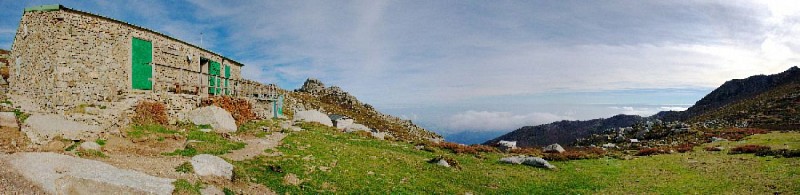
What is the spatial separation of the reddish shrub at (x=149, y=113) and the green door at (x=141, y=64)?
5561mm

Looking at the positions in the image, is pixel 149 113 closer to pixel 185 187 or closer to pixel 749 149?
pixel 185 187

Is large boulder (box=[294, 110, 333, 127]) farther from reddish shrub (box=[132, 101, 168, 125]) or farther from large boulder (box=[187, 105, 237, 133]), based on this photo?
reddish shrub (box=[132, 101, 168, 125])

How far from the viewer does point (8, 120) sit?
A: 19422mm

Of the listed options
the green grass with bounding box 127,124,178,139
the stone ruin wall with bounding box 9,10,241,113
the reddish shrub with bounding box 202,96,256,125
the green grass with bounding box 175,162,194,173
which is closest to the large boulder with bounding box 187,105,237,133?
the reddish shrub with bounding box 202,96,256,125

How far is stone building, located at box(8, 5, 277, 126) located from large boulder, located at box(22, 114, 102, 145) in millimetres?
3544

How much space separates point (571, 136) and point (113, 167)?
177930 mm

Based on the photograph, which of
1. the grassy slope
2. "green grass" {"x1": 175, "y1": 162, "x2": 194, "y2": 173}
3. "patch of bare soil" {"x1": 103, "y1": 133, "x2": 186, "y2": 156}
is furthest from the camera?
"patch of bare soil" {"x1": 103, "y1": 133, "x2": 186, "y2": 156}

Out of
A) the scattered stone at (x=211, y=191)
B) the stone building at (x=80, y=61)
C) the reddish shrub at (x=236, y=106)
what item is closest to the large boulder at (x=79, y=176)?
the scattered stone at (x=211, y=191)

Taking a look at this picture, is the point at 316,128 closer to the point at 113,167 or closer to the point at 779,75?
the point at 113,167

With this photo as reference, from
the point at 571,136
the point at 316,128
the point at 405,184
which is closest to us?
the point at 405,184

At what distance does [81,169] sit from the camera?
1394 cm

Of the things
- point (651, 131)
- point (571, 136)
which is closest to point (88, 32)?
point (651, 131)

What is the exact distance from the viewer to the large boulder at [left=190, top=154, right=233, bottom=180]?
647 inches

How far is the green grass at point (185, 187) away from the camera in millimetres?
13987
